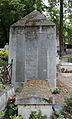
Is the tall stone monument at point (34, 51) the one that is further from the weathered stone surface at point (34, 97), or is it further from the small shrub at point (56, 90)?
the weathered stone surface at point (34, 97)

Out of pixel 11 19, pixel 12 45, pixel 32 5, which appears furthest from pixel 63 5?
pixel 12 45

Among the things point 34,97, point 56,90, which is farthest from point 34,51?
point 34,97

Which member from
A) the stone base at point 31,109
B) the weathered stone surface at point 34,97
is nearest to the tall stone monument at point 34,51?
the weathered stone surface at point 34,97

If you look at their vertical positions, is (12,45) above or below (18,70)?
above

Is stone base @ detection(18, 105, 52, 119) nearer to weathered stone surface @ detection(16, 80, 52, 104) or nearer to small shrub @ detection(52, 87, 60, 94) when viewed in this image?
weathered stone surface @ detection(16, 80, 52, 104)

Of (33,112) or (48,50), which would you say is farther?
(48,50)

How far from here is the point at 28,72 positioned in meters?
10.5

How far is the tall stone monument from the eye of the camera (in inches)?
412

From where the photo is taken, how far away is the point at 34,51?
10539 mm

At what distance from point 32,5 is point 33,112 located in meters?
27.2

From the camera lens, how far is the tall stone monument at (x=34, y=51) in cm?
1047

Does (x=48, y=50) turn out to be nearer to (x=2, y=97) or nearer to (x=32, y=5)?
(x=2, y=97)

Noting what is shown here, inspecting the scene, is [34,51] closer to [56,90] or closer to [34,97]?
[56,90]

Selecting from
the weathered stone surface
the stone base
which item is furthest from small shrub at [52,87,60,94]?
the stone base
